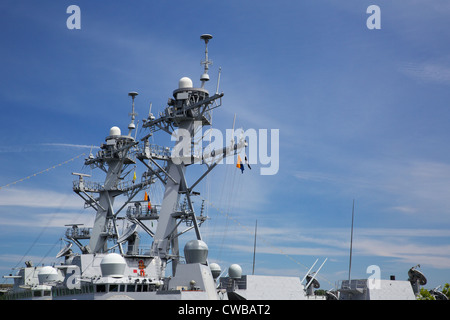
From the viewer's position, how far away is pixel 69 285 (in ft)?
110

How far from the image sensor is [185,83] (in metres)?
42.4

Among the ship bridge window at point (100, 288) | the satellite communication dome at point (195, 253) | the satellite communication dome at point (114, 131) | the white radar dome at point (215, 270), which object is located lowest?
the ship bridge window at point (100, 288)

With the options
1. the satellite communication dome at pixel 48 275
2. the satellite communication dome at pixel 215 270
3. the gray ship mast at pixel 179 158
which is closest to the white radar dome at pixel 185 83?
the gray ship mast at pixel 179 158

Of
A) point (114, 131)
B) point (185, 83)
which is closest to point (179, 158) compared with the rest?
point (185, 83)

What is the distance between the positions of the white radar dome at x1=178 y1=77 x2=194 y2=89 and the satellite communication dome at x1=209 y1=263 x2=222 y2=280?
51.5ft

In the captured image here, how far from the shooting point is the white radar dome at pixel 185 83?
42.4 metres

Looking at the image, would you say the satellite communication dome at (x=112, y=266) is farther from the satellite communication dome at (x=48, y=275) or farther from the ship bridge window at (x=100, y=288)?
the satellite communication dome at (x=48, y=275)

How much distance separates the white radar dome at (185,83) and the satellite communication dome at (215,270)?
15690 mm

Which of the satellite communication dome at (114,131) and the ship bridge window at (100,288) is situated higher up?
the satellite communication dome at (114,131)

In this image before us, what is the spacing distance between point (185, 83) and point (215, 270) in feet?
54.0

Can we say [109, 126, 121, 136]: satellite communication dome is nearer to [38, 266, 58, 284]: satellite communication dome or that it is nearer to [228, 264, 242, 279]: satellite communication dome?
[38, 266, 58, 284]: satellite communication dome
